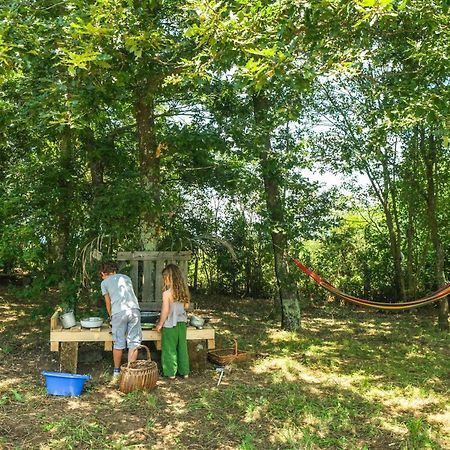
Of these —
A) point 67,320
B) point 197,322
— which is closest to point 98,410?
point 67,320

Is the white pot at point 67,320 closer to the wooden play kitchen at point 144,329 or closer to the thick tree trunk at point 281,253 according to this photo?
the wooden play kitchen at point 144,329

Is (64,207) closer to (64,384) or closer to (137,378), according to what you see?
(64,384)

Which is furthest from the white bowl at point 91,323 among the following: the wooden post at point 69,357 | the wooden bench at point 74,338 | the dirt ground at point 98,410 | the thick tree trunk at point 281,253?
the thick tree trunk at point 281,253

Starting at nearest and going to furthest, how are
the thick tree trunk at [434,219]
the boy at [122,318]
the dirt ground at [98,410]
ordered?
the dirt ground at [98,410] < the boy at [122,318] < the thick tree trunk at [434,219]

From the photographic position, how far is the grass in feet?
10.4

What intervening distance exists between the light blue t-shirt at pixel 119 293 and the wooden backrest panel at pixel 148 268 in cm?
99

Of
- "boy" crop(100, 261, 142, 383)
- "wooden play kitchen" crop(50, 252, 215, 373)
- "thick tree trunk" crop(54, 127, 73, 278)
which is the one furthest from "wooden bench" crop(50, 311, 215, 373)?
"thick tree trunk" crop(54, 127, 73, 278)

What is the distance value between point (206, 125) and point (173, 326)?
8.01 ft

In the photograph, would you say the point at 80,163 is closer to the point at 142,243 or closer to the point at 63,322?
the point at 142,243

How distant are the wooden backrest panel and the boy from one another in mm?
1012

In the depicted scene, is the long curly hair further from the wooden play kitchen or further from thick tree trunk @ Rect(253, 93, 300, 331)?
thick tree trunk @ Rect(253, 93, 300, 331)

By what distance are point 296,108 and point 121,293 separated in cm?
223

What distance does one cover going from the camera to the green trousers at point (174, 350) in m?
4.50

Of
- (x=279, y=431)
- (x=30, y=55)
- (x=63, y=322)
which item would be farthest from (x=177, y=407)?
(x=30, y=55)
